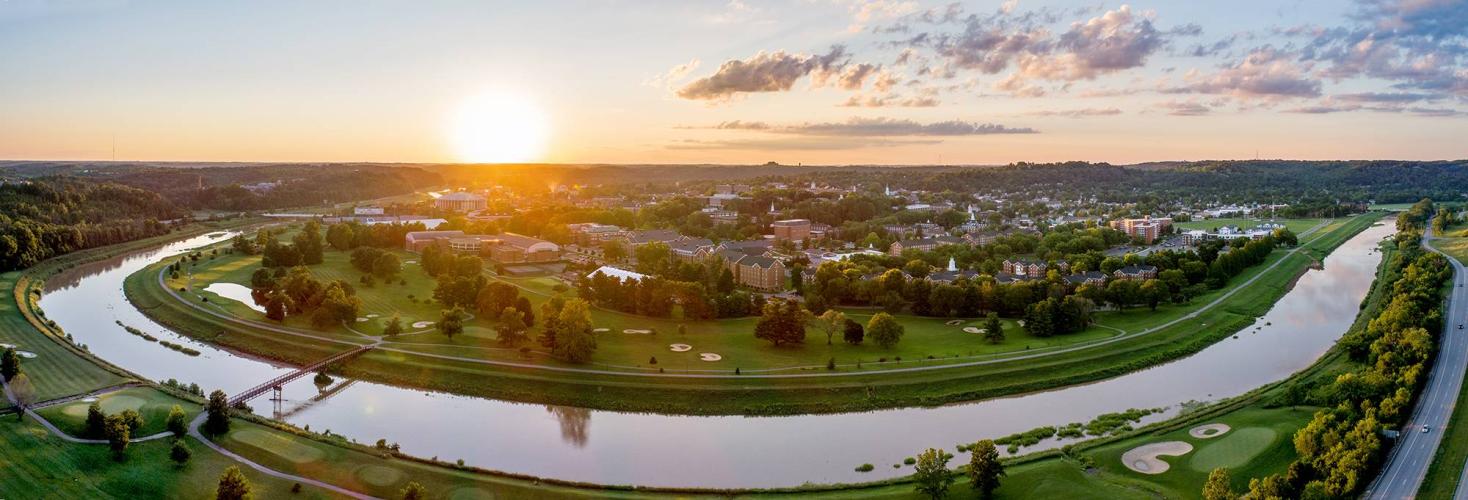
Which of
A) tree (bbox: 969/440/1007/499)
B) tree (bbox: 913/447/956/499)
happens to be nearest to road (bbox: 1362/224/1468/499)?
tree (bbox: 969/440/1007/499)

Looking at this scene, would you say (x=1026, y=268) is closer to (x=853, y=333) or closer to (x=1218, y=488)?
(x=853, y=333)

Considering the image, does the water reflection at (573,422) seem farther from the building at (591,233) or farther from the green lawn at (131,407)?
the building at (591,233)

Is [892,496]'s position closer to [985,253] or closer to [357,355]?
[357,355]

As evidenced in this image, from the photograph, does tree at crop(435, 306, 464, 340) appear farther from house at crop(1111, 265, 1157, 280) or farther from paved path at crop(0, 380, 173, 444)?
house at crop(1111, 265, 1157, 280)

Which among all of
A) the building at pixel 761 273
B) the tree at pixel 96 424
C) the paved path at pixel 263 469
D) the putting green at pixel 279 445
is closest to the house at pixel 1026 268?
the building at pixel 761 273

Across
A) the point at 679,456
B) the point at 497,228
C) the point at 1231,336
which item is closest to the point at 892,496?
the point at 679,456
